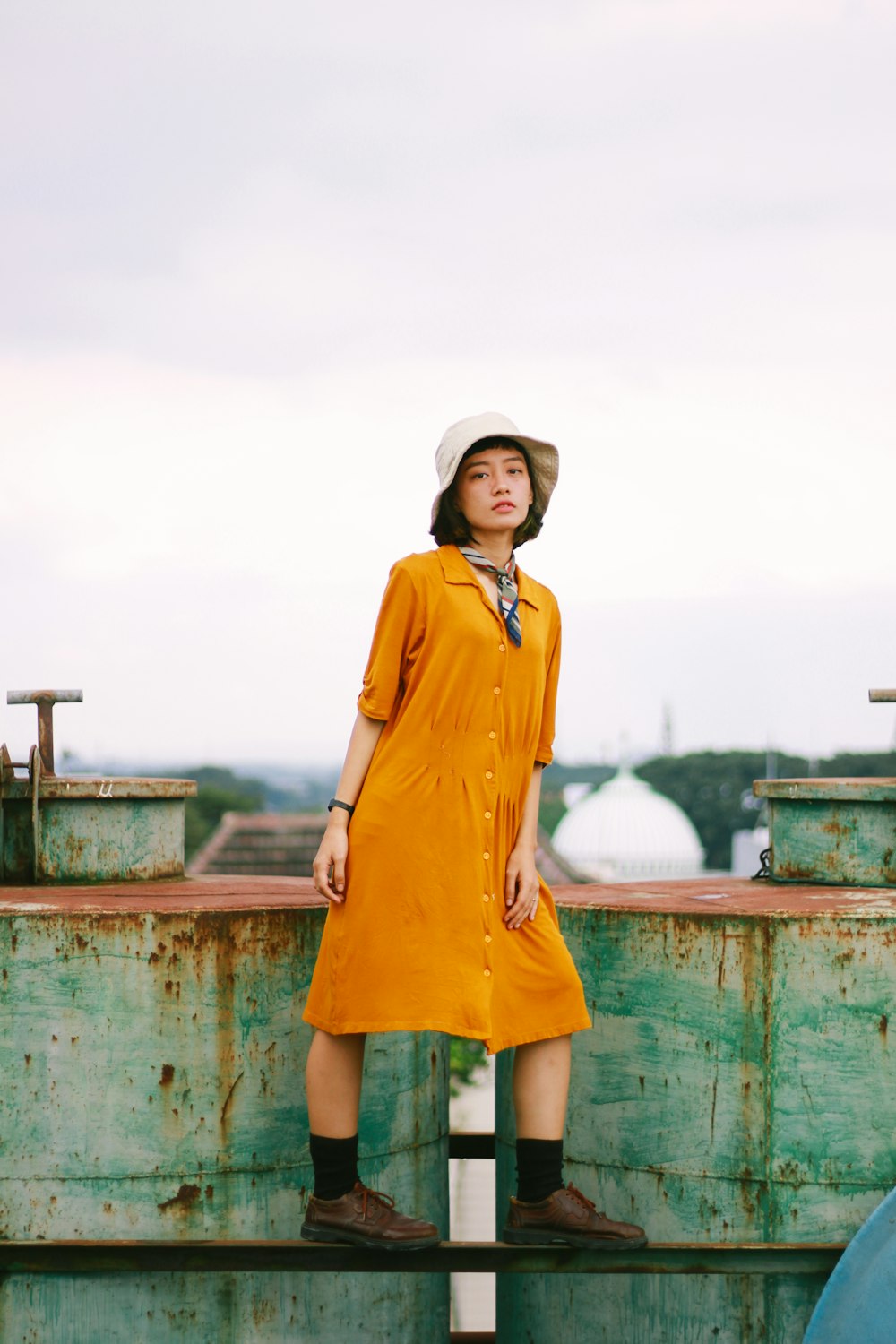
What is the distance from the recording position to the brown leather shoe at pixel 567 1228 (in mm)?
4168

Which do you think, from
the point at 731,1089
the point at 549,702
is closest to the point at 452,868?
the point at 549,702

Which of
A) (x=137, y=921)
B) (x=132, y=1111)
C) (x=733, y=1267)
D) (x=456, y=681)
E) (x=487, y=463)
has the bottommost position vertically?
(x=733, y=1267)

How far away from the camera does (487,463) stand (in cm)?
423

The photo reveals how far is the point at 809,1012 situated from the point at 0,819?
2.98 m

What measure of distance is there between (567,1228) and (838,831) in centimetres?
202

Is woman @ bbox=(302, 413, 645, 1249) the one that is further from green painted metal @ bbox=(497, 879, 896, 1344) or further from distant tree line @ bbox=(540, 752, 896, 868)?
distant tree line @ bbox=(540, 752, 896, 868)

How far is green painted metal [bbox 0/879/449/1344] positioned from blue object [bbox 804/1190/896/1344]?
152 centimetres

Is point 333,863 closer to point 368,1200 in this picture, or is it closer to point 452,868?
point 452,868

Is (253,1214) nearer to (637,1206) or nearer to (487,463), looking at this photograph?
(637,1206)

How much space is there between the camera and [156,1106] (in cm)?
468

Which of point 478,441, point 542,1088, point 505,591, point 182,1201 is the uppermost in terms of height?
point 478,441

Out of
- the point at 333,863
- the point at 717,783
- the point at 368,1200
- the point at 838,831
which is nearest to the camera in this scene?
the point at 333,863

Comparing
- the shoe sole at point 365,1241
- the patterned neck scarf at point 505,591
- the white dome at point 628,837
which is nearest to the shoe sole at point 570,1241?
the shoe sole at point 365,1241

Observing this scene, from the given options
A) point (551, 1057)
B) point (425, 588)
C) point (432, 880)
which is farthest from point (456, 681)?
point (551, 1057)
